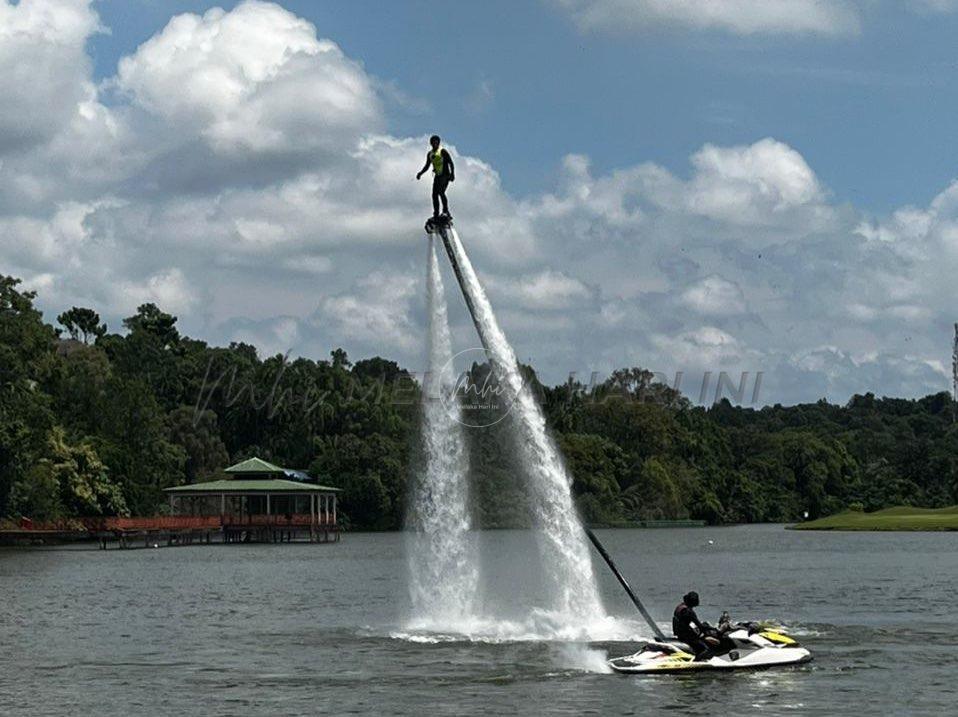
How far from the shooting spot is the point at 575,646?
152 ft

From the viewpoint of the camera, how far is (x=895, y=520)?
17450 centimetres

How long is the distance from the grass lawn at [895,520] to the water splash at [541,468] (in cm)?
12535

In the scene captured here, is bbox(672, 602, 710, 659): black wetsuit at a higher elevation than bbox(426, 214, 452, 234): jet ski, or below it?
below

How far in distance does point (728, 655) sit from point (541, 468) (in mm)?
6869

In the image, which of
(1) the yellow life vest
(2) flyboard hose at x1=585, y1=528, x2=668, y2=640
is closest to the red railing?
(2) flyboard hose at x1=585, y1=528, x2=668, y2=640

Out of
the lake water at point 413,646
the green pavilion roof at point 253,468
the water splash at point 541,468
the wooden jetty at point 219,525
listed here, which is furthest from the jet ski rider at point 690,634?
the green pavilion roof at point 253,468

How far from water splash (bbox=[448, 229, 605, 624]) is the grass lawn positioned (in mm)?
125354

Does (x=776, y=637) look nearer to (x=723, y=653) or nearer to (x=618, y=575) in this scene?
(x=723, y=653)

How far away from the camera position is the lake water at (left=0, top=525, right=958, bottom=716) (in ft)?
124

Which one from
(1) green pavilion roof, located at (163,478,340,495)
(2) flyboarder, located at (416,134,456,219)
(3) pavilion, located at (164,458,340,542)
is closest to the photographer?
(2) flyboarder, located at (416,134,456,219)

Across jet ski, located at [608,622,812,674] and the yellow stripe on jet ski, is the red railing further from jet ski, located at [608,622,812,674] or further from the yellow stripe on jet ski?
jet ski, located at [608,622,812,674]

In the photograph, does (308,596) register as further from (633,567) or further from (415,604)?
(633,567)

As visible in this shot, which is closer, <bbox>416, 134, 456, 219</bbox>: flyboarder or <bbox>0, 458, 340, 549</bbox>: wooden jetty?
<bbox>416, 134, 456, 219</bbox>: flyboarder

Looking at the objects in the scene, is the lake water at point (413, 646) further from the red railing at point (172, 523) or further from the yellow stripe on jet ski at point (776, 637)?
the red railing at point (172, 523)
